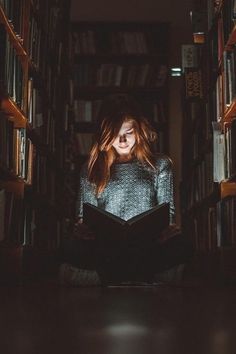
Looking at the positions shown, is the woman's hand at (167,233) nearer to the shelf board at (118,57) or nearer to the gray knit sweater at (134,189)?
the gray knit sweater at (134,189)

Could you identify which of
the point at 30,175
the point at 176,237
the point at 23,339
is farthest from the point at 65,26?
the point at 23,339

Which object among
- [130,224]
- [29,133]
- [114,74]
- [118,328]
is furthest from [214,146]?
[114,74]

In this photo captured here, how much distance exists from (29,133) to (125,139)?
705 millimetres

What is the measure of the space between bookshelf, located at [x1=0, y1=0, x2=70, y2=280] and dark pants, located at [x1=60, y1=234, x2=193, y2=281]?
34cm

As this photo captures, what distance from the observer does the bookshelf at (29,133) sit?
8.55ft

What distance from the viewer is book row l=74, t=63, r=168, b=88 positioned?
5516 millimetres

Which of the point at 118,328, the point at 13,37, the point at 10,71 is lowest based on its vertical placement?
the point at 118,328

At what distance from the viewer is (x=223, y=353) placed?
2.10ft

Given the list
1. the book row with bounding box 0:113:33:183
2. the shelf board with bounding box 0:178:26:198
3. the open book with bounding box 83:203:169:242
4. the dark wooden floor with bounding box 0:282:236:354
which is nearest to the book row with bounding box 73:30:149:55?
the book row with bounding box 0:113:33:183

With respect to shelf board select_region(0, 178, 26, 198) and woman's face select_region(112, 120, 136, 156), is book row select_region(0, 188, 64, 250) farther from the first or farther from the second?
woman's face select_region(112, 120, 136, 156)

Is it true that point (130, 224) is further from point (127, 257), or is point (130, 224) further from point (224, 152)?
point (224, 152)

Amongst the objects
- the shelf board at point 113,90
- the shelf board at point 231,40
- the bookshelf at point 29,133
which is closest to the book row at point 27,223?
the bookshelf at point 29,133

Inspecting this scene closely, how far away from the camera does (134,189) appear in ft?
8.48

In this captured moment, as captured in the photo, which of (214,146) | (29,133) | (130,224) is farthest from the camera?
(29,133)
